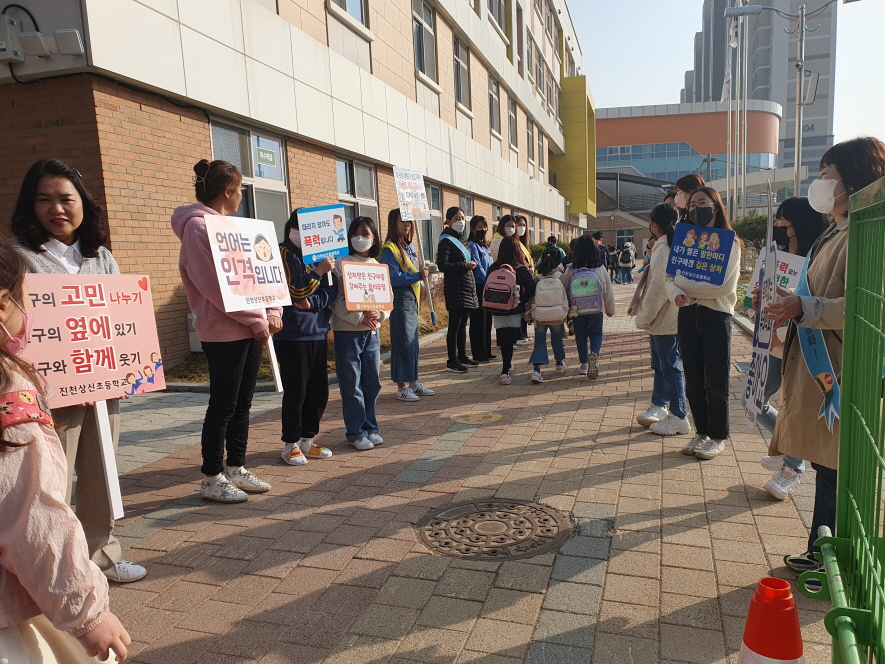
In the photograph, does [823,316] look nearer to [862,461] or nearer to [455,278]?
[862,461]

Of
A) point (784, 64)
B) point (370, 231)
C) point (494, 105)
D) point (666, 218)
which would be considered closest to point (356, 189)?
Result: point (370, 231)

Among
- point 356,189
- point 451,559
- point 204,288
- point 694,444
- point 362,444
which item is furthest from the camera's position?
point 356,189

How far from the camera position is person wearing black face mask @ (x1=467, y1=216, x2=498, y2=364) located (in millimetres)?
9547

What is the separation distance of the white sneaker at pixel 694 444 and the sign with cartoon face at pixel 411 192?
5.59 m

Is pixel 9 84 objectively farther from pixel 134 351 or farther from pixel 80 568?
pixel 80 568

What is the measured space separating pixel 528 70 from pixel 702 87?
151714mm

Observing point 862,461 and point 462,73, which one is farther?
point 462,73

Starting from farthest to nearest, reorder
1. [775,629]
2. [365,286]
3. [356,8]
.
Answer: [356,8] → [365,286] → [775,629]

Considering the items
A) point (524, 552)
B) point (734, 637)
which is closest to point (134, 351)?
point (524, 552)

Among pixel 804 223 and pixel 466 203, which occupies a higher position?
pixel 466 203

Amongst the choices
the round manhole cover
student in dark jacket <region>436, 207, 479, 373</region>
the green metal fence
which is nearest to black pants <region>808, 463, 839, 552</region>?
the green metal fence

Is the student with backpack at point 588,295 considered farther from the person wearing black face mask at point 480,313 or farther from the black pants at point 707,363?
the black pants at point 707,363

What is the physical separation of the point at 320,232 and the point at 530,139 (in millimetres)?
28126

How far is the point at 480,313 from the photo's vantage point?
9547mm
